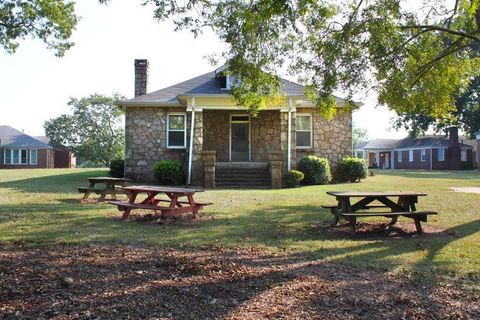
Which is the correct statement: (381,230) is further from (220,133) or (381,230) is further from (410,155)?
(410,155)

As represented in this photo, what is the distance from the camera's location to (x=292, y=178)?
17422 millimetres

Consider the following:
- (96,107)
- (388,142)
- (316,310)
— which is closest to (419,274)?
(316,310)

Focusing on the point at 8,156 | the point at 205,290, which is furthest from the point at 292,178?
the point at 8,156

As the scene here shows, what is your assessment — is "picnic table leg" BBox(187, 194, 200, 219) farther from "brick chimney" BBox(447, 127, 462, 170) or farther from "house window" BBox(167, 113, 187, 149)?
"brick chimney" BBox(447, 127, 462, 170)

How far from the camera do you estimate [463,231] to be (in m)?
7.66

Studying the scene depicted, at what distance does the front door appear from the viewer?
2109 cm

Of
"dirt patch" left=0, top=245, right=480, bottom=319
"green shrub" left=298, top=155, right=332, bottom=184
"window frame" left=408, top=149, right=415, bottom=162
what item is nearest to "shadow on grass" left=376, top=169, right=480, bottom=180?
"green shrub" left=298, top=155, right=332, bottom=184

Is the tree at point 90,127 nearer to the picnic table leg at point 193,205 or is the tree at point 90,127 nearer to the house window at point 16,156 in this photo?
the house window at point 16,156

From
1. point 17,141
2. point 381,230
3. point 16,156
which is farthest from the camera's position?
point 17,141

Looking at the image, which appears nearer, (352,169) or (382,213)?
(382,213)

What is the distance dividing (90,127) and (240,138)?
1425 inches

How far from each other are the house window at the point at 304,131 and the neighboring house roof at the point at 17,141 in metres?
36.4

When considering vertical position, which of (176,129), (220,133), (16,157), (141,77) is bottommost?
(16,157)

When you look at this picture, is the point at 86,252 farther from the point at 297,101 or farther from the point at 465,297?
the point at 297,101
